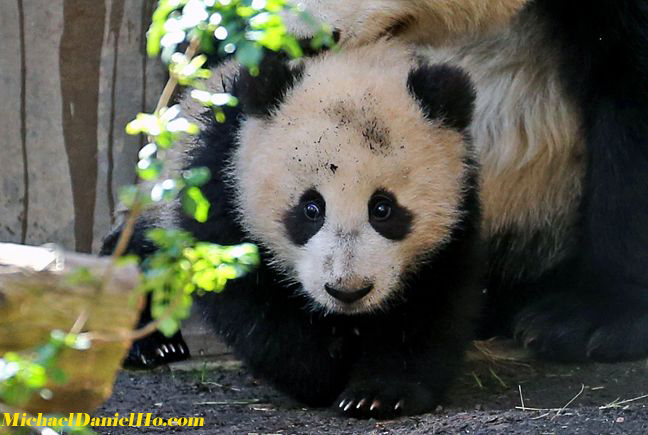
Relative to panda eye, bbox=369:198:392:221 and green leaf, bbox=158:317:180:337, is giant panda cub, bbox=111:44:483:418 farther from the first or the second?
green leaf, bbox=158:317:180:337

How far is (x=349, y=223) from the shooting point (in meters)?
3.01

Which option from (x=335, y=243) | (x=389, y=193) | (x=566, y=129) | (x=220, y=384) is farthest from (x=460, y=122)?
(x=220, y=384)

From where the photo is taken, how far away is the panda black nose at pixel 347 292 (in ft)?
9.68

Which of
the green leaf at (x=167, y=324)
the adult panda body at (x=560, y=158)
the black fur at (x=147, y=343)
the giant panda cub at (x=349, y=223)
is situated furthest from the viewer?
the black fur at (x=147, y=343)

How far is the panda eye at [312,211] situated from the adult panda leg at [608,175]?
4.11 ft

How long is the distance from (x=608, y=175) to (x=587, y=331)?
0.52 meters

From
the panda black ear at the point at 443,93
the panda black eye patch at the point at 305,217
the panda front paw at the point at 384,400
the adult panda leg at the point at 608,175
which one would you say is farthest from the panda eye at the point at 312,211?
the adult panda leg at the point at 608,175

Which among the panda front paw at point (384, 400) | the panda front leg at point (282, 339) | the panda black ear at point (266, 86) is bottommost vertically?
the panda front paw at point (384, 400)

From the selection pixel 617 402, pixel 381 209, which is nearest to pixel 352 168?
pixel 381 209

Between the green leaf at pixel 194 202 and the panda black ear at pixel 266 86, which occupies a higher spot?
the panda black ear at pixel 266 86

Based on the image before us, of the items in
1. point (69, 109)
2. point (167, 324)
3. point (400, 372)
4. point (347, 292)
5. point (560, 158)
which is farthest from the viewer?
point (69, 109)

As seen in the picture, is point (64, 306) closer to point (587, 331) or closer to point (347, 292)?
point (347, 292)

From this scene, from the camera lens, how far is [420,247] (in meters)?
3.25

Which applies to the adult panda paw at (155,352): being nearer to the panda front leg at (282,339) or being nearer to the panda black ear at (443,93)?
the panda front leg at (282,339)
